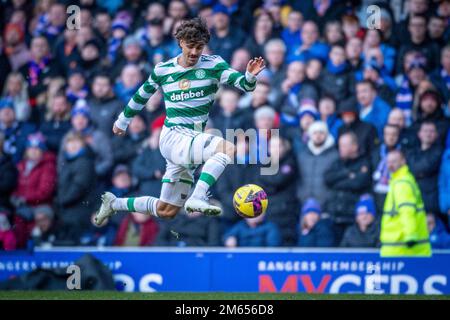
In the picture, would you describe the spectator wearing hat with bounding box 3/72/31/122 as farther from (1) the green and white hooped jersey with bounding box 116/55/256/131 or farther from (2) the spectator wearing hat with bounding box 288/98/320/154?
(1) the green and white hooped jersey with bounding box 116/55/256/131

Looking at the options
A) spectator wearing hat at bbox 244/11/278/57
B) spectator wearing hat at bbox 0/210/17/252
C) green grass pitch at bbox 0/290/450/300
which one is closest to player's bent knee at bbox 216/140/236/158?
green grass pitch at bbox 0/290/450/300

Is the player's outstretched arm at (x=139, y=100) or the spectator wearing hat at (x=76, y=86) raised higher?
the spectator wearing hat at (x=76, y=86)

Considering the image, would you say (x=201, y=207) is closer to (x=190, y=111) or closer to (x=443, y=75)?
(x=190, y=111)

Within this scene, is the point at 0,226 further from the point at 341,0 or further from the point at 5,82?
the point at 341,0

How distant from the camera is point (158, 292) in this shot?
1425cm

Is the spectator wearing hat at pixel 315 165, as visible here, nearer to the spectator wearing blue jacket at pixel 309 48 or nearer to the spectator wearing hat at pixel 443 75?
the spectator wearing blue jacket at pixel 309 48

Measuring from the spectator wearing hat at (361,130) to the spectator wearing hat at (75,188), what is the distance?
12.3 ft

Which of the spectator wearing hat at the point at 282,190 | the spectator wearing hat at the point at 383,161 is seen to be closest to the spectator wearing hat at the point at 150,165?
the spectator wearing hat at the point at 282,190

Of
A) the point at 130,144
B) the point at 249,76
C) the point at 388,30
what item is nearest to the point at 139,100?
the point at 249,76

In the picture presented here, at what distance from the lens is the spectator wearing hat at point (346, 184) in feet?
48.1

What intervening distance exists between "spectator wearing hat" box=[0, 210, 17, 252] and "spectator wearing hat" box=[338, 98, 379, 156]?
510 centimetres

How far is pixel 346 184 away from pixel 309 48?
2.26m

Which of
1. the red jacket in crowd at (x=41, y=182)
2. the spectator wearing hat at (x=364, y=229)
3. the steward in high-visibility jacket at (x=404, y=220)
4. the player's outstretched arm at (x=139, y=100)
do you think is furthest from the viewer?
the red jacket in crowd at (x=41, y=182)
